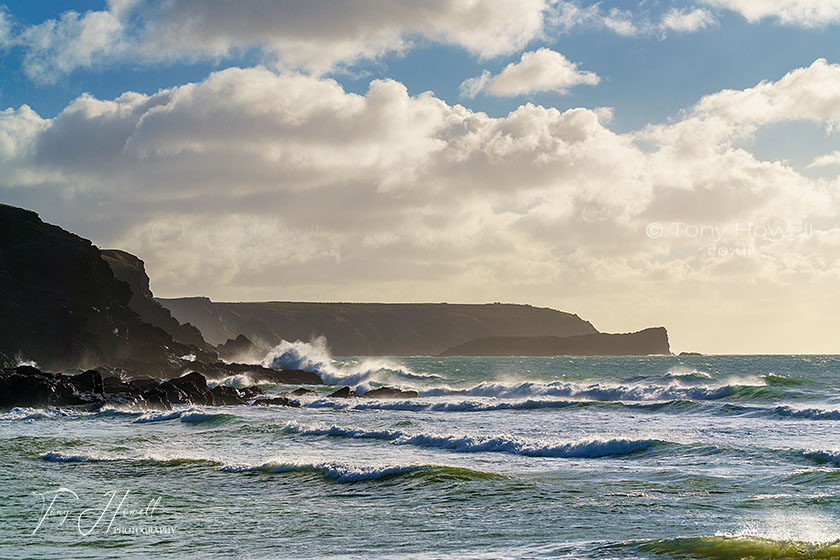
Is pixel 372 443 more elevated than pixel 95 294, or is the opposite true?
pixel 95 294

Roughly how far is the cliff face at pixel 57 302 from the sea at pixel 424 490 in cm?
3377

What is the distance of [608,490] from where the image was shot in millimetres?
14477

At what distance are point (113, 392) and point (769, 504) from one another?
127ft

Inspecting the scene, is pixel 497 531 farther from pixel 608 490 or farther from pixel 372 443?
pixel 372 443

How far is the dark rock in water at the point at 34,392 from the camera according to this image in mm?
36469

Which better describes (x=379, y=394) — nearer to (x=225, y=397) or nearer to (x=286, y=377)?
(x=225, y=397)

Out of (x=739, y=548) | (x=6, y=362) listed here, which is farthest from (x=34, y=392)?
(x=739, y=548)

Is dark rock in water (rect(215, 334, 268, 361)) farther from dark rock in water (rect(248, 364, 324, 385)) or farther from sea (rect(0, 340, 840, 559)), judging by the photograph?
sea (rect(0, 340, 840, 559))

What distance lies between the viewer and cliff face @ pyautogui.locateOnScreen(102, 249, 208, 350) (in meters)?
105

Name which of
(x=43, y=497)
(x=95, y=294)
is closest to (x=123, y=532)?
(x=43, y=497)

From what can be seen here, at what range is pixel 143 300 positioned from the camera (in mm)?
105688


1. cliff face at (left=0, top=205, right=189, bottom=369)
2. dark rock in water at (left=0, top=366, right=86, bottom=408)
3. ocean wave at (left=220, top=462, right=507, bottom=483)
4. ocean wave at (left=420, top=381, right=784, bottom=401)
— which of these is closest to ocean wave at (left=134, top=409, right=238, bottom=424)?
dark rock in water at (left=0, top=366, right=86, bottom=408)

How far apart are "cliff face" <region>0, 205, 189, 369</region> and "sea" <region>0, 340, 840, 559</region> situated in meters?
33.8

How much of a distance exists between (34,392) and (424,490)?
2933 centimetres
